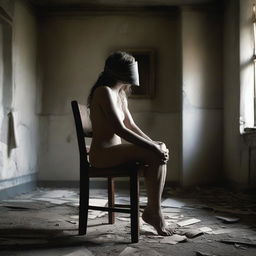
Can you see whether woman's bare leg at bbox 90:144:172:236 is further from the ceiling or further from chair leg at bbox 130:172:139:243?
the ceiling

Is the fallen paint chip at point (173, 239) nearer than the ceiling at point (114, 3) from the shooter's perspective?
Yes

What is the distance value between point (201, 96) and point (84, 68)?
6.31 feet

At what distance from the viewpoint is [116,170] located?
2824 mm

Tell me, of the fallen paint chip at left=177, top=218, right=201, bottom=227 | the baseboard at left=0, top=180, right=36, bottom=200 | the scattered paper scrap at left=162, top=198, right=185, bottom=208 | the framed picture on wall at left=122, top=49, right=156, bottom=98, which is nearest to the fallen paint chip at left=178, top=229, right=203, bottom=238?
the fallen paint chip at left=177, top=218, right=201, bottom=227

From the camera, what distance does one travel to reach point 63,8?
20.7 feet

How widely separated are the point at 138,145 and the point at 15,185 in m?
3.16

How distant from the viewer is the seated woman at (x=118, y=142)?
2.71 m

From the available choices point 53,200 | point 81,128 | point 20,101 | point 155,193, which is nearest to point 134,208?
point 155,193

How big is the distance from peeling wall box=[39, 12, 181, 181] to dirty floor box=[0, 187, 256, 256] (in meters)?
1.49

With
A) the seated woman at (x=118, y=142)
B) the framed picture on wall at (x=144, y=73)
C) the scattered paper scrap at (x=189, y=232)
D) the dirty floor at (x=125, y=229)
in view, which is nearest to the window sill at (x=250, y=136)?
the dirty floor at (x=125, y=229)

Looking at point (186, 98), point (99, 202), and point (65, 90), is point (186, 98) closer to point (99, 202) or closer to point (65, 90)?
point (65, 90)

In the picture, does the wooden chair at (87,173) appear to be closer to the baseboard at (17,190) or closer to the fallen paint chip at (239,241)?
the fallen paint chip at (239,241)

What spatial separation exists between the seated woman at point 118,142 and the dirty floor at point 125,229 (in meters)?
0.28

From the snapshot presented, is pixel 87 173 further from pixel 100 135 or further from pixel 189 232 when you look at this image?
pixel 189 232
